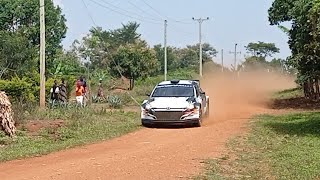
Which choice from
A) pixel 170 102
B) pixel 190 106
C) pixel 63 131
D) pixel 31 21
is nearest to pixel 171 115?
pixel 170 102

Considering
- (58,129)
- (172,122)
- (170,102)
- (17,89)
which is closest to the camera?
(58,129)

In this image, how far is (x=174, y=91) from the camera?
19.8 meters

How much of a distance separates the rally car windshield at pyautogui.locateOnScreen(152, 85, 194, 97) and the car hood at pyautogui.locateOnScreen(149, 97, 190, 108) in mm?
623

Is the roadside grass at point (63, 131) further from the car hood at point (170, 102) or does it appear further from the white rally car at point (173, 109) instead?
the car hood at point (170, 102)

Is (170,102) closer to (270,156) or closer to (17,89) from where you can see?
(270,156)

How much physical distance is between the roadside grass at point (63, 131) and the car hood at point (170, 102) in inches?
40.9

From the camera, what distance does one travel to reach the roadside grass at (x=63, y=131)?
525 inches

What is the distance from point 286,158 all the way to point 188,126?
7.06 meters

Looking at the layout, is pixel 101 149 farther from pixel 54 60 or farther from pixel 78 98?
pixel 54 60

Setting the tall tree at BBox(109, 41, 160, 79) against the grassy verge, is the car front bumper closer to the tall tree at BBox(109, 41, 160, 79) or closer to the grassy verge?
the grassy verge

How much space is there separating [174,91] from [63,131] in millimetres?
4670

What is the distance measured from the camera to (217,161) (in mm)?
11008

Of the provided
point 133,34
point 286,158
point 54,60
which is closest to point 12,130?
point 286,158

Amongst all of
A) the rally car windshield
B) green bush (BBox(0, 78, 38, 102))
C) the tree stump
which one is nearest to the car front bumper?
the rally car windshield
